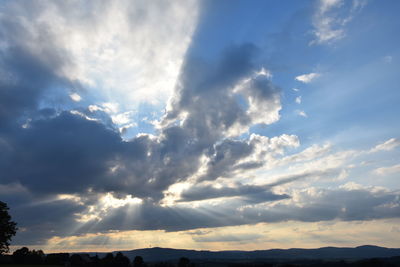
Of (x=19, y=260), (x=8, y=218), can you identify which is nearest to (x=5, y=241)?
(x=8, y=218)

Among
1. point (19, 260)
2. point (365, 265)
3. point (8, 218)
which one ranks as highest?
point (8, 218)

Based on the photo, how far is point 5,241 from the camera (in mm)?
119938

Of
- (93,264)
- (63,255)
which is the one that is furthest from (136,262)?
(63,255)

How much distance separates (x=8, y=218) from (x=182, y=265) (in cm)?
10639

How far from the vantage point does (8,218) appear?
12088 centimetres

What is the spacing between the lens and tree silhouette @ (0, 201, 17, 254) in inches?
4656

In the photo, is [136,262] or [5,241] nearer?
[5,241]

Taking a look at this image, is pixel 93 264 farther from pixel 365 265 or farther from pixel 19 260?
pixel 365 265

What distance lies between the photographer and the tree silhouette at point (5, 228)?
388 feet

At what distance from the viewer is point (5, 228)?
11869 centimetres

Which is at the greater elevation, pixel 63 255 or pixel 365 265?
pixel 63 255

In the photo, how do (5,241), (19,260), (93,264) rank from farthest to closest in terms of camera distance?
1. (93,264)
2. (19,260)
3. (5,241)

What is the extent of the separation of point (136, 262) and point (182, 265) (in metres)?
27.1

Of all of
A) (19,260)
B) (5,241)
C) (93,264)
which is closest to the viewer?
(5,241)
